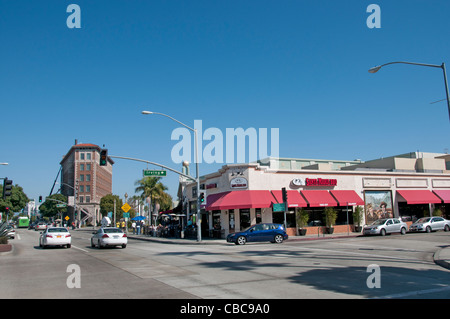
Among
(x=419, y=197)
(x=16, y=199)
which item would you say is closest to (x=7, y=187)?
(x=419, y=197)

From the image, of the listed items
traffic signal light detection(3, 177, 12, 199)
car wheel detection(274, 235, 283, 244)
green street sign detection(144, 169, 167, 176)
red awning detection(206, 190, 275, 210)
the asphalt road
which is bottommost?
car wheel detection(274, 235, 283, 244)

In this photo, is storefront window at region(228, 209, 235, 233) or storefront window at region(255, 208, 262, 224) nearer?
storefront window at region(255, 208, 262, 224)

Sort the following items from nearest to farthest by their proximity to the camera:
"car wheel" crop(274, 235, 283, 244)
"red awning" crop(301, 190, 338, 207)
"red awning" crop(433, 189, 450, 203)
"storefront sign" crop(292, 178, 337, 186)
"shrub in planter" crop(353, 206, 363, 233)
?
"car wheel" crop(274, 235, 283, 244)
"red awning" crop(301, 190, 338, 207)
"storefront sign" crop(292, 178, 337, 186)
"shrub in planter" crop(353, 206, 363, 233)
"red awning" crop(433, 189, 450, 203)

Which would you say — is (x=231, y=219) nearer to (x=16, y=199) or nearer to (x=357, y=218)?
(x=357, y=218)

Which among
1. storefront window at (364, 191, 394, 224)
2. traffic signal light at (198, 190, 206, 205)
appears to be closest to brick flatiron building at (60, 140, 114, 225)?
traffic signal light at (198, 190, 206, 205)

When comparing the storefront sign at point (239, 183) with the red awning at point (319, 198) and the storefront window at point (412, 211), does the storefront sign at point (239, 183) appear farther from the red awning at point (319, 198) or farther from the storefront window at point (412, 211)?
the storefront window at point (412, 211)

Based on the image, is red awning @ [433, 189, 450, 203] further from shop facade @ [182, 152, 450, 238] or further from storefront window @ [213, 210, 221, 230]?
storefront window @ [213, 210, 221, 230]

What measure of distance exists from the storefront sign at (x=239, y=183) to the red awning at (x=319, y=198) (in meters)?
6.35

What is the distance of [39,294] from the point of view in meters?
9.63

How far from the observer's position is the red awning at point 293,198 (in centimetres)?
3550

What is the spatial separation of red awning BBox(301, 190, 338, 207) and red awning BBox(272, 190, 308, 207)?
686 mm

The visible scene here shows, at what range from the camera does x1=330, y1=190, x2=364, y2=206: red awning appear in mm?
38022

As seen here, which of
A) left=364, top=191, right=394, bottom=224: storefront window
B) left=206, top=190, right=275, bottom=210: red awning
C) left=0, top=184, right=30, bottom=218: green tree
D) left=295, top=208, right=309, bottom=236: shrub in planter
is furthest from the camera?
left=0, top=184, right=30, bottom=218: green tree
